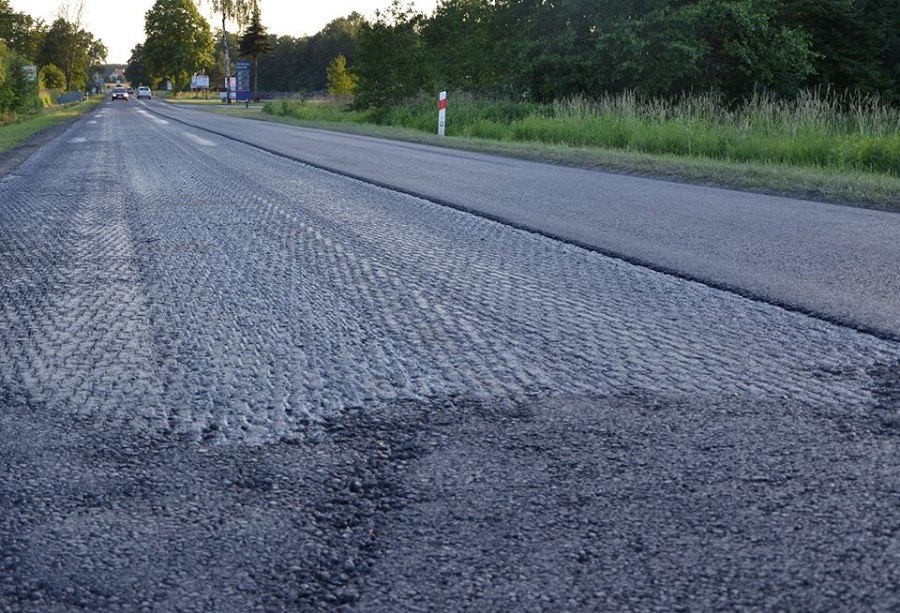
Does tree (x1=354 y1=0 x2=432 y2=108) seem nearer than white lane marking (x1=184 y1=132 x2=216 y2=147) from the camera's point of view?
No

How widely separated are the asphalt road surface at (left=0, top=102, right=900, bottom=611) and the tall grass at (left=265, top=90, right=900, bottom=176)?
817cm

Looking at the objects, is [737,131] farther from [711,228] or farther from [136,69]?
[136,69]

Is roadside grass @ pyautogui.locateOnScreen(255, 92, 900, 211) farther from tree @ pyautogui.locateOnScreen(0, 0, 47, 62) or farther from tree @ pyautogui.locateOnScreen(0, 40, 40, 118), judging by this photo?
tree @ pyautogui.locateOnScreen(0, 0, 47, 62)

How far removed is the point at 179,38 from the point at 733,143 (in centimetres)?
11513

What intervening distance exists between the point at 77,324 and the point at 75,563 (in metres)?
2.18

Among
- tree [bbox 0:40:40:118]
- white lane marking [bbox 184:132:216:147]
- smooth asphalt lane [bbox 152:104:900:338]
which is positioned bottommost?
smooth asphalt lane [bbox 152:104:900:338]

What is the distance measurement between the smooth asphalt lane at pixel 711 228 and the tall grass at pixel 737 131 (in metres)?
3.51

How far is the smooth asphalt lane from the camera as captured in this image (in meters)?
4.46

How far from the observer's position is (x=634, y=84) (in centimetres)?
2936

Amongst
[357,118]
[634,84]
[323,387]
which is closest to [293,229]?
[323,387]

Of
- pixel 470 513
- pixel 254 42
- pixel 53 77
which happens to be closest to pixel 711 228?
pixel 470 513

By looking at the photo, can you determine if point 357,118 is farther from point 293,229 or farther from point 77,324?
point 77,324

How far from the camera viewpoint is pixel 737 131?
589 inches

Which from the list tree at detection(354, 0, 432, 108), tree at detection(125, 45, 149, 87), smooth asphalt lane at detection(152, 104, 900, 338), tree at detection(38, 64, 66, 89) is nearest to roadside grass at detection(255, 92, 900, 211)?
smooth asphalt lane at detection(152, 104, 900, 338)
